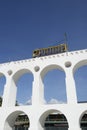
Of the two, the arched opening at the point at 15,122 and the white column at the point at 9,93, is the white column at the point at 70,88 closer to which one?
the arched opening at the point at 15,122

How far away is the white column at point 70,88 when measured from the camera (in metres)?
17.3

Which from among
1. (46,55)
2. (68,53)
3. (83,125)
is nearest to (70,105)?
(68,53)

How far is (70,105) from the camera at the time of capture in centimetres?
1703

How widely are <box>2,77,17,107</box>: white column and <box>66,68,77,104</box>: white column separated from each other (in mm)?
7432

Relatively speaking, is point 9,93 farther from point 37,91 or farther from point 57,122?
point 57,122

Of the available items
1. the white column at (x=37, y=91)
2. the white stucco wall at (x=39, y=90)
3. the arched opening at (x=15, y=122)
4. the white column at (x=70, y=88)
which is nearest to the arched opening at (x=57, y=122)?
the arched opening at (x=15, y=122)

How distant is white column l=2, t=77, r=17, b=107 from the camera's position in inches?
804

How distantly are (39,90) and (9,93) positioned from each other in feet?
13.2

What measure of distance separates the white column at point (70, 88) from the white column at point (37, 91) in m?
3.48

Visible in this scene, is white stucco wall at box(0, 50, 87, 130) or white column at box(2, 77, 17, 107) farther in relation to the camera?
white column at box(2, 77, 17, 107)

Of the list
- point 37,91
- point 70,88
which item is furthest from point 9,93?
point 70,88

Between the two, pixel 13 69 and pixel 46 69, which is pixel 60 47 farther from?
pixel 13 69

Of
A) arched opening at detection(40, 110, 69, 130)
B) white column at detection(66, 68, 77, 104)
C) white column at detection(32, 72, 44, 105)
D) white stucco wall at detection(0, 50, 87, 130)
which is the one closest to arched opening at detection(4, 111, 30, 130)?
white stucco wall at detection(0, 50, 87, 130)

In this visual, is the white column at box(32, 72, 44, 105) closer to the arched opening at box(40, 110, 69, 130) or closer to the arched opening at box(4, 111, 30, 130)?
the arched opening at box(4, 111, 30, 130)
